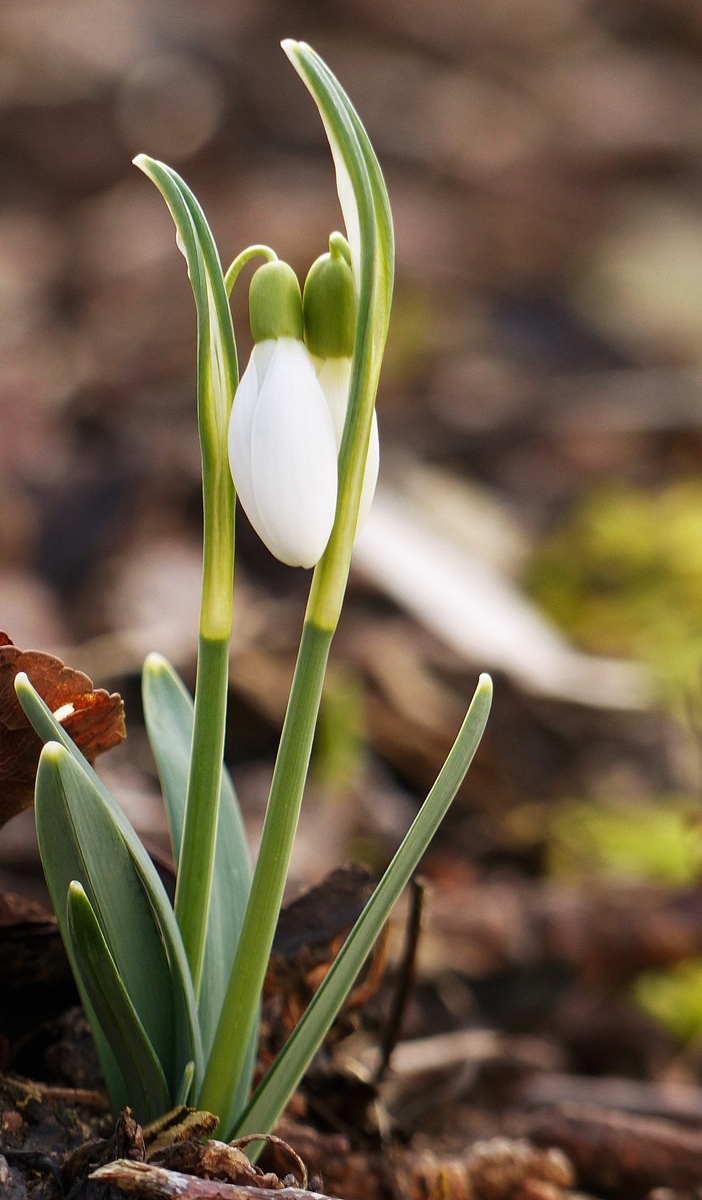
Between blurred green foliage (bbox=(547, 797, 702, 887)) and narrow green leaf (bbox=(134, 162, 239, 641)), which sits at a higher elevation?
narrow green leaf (bbox=(134, 162, 239, 641))

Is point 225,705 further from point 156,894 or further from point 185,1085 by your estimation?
point 185,1085

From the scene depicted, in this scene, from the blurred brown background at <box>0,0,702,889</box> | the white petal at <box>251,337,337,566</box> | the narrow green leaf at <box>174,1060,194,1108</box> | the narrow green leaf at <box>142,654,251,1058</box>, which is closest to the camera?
the white petal at <box>251,337,337,566</box>

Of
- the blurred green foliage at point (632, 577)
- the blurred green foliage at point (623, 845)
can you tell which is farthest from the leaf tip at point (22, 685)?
the blurred green foliage at point (632, 577)

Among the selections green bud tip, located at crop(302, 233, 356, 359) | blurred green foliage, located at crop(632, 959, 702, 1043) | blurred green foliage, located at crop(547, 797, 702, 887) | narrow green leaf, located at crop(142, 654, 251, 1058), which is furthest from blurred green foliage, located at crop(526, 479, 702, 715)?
green bud tip, located at crop(302, 233, 356, 359)

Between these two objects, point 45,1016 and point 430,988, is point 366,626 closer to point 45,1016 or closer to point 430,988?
point 430,988

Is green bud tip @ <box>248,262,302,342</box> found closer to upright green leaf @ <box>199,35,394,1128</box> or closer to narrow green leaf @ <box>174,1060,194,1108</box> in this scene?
upright green leaf @ <box>199,35,394,1128</box>

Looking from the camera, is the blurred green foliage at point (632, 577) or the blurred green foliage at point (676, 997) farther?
the blurred green foliage at point (632, 577)

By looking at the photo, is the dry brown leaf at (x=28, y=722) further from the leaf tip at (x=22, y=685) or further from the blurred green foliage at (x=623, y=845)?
the blurred green foliage at (x=623, y=845)
